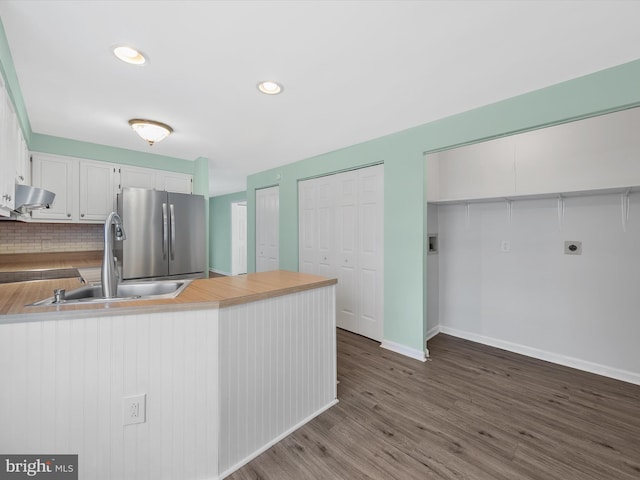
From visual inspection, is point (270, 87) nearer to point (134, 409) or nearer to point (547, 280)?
point (134, 409)

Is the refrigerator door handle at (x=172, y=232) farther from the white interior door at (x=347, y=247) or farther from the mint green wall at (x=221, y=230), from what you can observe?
the mint green wall at (x=221, y=230)

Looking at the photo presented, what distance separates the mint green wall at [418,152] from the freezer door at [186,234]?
1.66 meters

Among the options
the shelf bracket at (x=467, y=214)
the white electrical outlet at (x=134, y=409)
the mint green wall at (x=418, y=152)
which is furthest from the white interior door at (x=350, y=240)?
the white electrical outlet at (x=134, y=409)

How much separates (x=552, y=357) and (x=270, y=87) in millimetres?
3663

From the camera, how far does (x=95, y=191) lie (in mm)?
3561

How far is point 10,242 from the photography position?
3219 millimetres

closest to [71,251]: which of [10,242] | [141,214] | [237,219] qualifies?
[10,242]

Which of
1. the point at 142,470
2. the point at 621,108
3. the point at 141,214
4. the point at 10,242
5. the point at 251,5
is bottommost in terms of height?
the point at 142,470

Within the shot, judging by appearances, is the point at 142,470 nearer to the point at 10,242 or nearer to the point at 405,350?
the point at 405,350

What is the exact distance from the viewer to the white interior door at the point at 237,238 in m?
7.71

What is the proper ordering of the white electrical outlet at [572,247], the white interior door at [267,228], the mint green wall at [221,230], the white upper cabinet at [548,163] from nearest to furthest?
1. the white upper cabinet at [548,163]
2. the white electrical outlet at [572,247]
3. the white interior door at [267,228]
4. the mint green wall at [221,230]

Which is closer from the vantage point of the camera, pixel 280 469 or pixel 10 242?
pixel 280 469

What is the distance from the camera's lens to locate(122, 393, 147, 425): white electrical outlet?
127 cm

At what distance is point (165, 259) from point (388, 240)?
8.89 ft
